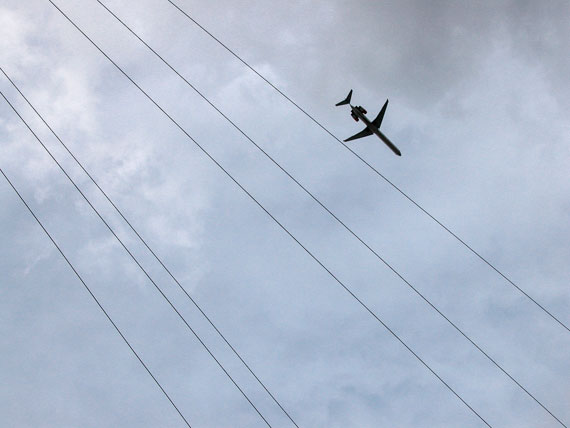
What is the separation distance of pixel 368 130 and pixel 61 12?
1946 inches

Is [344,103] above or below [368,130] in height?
above

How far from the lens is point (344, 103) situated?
3317 inches

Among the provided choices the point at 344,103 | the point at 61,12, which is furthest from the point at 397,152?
the point at 61,12

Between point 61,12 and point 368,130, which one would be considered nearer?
point 61,12

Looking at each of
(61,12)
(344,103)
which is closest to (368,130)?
(344,103)

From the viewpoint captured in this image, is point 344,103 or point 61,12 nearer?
point 61,12

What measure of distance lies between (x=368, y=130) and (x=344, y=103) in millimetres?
5647

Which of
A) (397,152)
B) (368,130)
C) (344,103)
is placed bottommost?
(397,152)

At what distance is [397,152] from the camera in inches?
3172

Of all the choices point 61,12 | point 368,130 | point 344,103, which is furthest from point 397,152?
point 61,12

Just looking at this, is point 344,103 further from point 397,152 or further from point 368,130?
point 397,152

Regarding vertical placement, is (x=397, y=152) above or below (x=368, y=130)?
below

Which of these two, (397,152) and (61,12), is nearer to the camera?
(61,12)

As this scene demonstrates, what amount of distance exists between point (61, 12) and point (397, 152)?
50417mm
